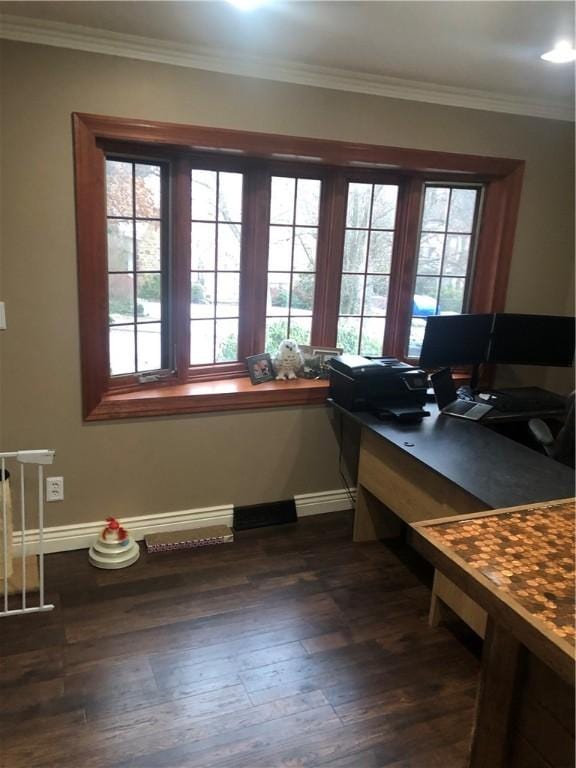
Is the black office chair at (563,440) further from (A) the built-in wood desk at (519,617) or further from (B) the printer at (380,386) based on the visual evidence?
(A) the built-in wood desk at (519,617)

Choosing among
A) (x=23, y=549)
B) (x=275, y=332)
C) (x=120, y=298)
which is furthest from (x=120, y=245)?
(x=23, y=549)

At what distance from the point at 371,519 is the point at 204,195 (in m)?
1.86

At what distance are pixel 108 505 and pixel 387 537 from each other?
1.44m

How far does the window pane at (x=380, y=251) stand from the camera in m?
3.34

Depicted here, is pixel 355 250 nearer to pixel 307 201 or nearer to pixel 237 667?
pixel 307 201

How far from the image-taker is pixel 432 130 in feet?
10.2

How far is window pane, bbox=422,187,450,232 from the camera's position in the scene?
3.38 meters

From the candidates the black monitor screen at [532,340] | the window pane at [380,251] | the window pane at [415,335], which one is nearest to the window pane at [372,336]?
the window pane at [415,335]

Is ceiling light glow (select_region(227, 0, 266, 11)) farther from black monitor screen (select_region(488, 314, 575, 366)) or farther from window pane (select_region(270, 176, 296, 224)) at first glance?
black monitor screen (select_region(488, 314, 575, 366))

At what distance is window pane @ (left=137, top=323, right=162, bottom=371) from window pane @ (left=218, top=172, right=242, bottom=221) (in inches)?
26.0

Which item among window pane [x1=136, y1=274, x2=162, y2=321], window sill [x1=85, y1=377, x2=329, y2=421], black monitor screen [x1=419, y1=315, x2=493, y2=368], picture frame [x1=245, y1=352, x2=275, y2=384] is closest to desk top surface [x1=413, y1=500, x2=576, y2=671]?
black monitor screen [x1=419, y1=315, x2=493, y2=368]

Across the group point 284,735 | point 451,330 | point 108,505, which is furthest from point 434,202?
point 284,735

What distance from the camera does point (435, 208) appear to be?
3.40 meters

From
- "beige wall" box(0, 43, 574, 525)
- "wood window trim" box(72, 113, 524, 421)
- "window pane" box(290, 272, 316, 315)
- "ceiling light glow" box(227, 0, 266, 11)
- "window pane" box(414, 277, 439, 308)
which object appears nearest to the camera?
"ceiling light glow" box(227, 0, 266, 11)
